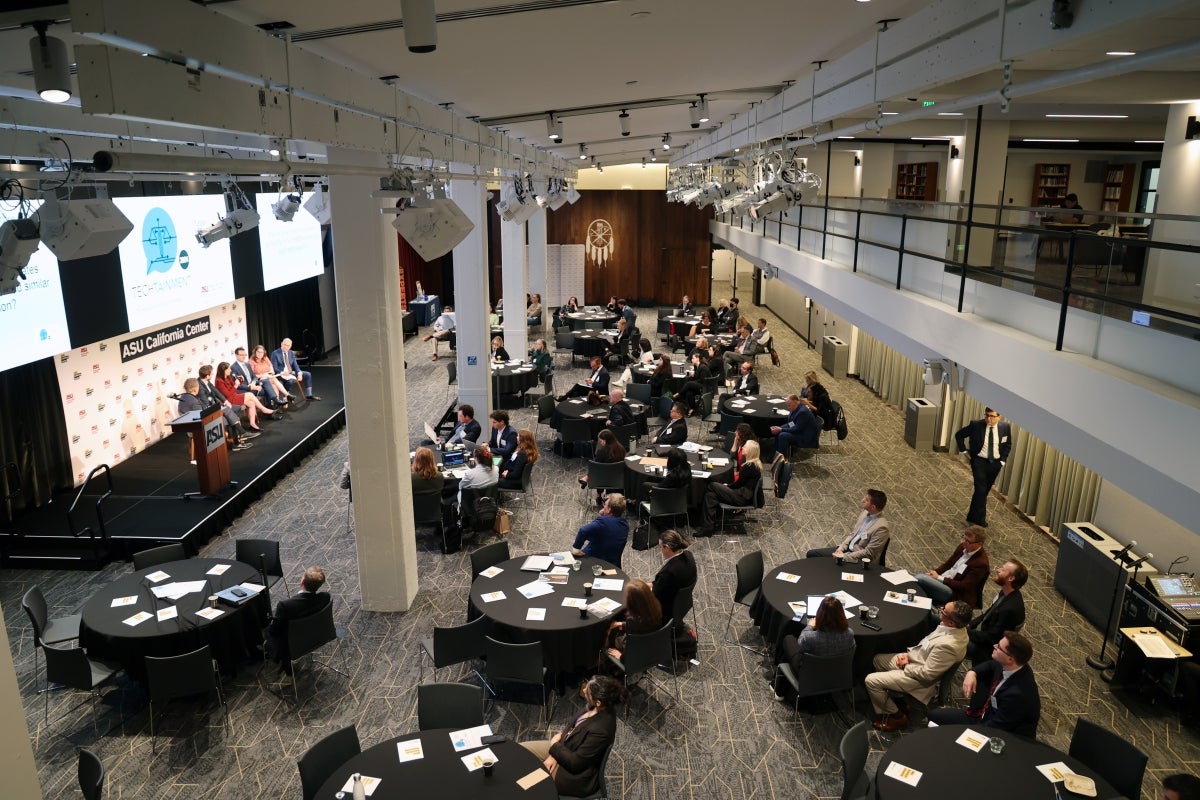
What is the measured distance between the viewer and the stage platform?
30.1 ft

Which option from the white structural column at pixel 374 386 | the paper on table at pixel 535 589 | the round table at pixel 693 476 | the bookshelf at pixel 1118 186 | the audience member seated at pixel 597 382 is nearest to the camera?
the paper on table at pixel 535 589

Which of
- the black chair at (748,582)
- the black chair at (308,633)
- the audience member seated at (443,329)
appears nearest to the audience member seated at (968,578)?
the black chair at (748,582)

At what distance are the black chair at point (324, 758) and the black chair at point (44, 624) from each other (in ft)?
11.1

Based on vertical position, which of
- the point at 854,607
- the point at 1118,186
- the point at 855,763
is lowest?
the point at 855,763

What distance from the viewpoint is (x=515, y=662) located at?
6105 mm

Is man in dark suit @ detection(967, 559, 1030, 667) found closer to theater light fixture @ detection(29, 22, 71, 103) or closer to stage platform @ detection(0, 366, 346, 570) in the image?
theater light fixture @ detection(29, 22, 71, 103)

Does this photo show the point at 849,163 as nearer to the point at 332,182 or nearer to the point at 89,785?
the point at 332,182

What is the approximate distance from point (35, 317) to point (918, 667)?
10.1m

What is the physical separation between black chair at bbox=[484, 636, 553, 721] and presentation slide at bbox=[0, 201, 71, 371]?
674cm

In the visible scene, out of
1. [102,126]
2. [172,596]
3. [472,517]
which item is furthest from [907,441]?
[102,126]

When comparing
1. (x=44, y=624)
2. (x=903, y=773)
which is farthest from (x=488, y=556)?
(x=903, y=773)

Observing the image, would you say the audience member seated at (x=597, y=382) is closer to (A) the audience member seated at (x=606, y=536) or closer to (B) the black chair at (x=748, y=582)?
(A) the audience member seated at (x=606, y=536)

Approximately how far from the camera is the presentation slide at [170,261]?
1130 cm

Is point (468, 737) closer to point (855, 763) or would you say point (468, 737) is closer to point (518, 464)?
point (855, 763)
